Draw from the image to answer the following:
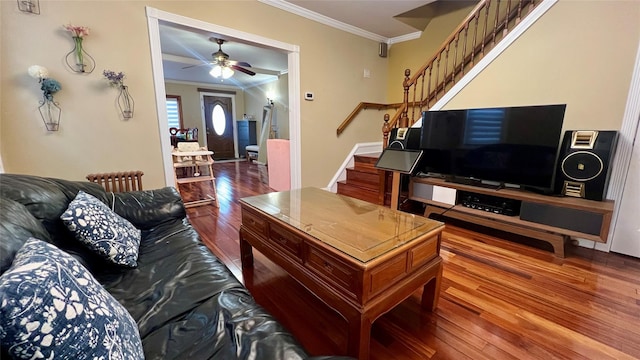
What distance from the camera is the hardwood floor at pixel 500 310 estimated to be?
1361 millimetres

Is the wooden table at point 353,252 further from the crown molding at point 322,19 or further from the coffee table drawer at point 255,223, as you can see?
the crown molding at point 322,19

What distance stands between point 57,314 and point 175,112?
844cm

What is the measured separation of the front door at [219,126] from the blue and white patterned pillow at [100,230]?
23.9 feet

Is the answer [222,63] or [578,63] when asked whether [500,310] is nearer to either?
[578,63]

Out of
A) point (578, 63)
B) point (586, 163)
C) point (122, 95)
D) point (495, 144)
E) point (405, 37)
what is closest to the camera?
point (586, 163)

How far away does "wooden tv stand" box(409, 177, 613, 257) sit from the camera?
2.07m

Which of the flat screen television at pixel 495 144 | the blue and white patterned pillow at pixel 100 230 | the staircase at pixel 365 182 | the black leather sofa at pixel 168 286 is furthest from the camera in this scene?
the staircase at pixel 365 182

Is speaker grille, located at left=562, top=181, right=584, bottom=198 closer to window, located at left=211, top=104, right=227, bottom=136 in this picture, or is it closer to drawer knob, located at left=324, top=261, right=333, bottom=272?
drawer knob, located at left=324, top=261, right=333, bottom=272

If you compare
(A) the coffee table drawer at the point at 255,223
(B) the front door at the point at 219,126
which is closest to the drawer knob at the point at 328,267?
(A) the coffee table drawer at the point at 255,223

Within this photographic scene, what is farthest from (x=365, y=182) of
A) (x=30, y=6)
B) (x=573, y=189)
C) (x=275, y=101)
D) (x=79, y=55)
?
(x=275, y=101)

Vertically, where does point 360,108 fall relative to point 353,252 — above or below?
above

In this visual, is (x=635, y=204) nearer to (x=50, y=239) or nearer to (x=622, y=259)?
(x=622, y=259)

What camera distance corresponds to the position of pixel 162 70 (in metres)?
2.67

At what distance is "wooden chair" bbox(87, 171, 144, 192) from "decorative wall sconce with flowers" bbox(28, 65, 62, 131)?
0.51m
